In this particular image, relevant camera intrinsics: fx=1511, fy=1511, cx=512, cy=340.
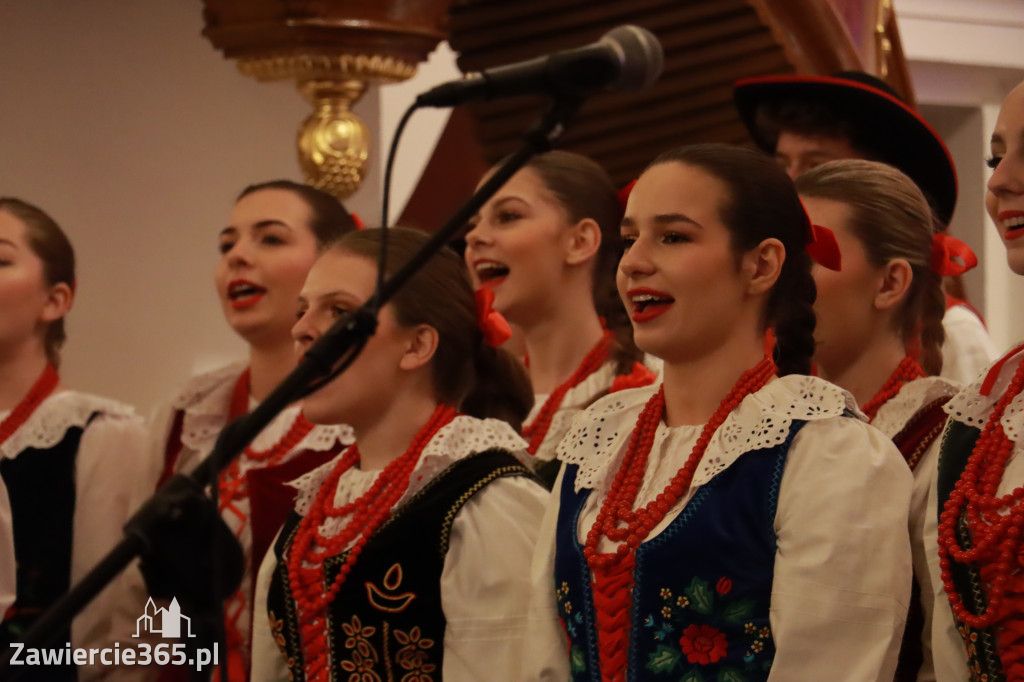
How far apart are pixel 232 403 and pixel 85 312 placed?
1.84 m

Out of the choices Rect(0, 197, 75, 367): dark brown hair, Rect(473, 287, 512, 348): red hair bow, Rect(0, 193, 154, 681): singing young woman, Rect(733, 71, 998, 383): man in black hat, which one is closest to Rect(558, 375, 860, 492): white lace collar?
Rect(473, 287, 512, 348): red hair bow

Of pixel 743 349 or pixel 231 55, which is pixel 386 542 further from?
pixel 231 55

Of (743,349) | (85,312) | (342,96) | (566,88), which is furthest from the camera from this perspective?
(85,312)

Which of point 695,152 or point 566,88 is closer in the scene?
point 566,88

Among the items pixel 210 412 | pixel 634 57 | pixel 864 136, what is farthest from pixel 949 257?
pixel 210 412

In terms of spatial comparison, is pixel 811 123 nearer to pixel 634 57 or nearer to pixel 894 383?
pixel 894 383

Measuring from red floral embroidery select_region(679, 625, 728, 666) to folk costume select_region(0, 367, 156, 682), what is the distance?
152 cm

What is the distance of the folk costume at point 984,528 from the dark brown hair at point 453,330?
807 mm

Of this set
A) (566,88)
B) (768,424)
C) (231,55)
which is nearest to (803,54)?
(231,55)

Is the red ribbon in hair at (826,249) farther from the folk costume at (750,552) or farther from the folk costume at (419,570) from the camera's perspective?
the folk costume at (419,570)

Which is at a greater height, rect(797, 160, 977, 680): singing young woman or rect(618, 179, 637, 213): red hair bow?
rect(618, 179, 637, 213): red hair bow

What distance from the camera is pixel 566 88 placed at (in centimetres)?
139

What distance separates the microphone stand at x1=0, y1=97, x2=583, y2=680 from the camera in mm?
1303

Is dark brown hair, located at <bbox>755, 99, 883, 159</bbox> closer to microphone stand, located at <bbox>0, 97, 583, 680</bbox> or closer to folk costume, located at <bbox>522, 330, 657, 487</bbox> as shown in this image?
folk costume, located at <bbox>522, 330, 657, 487</bbox>
